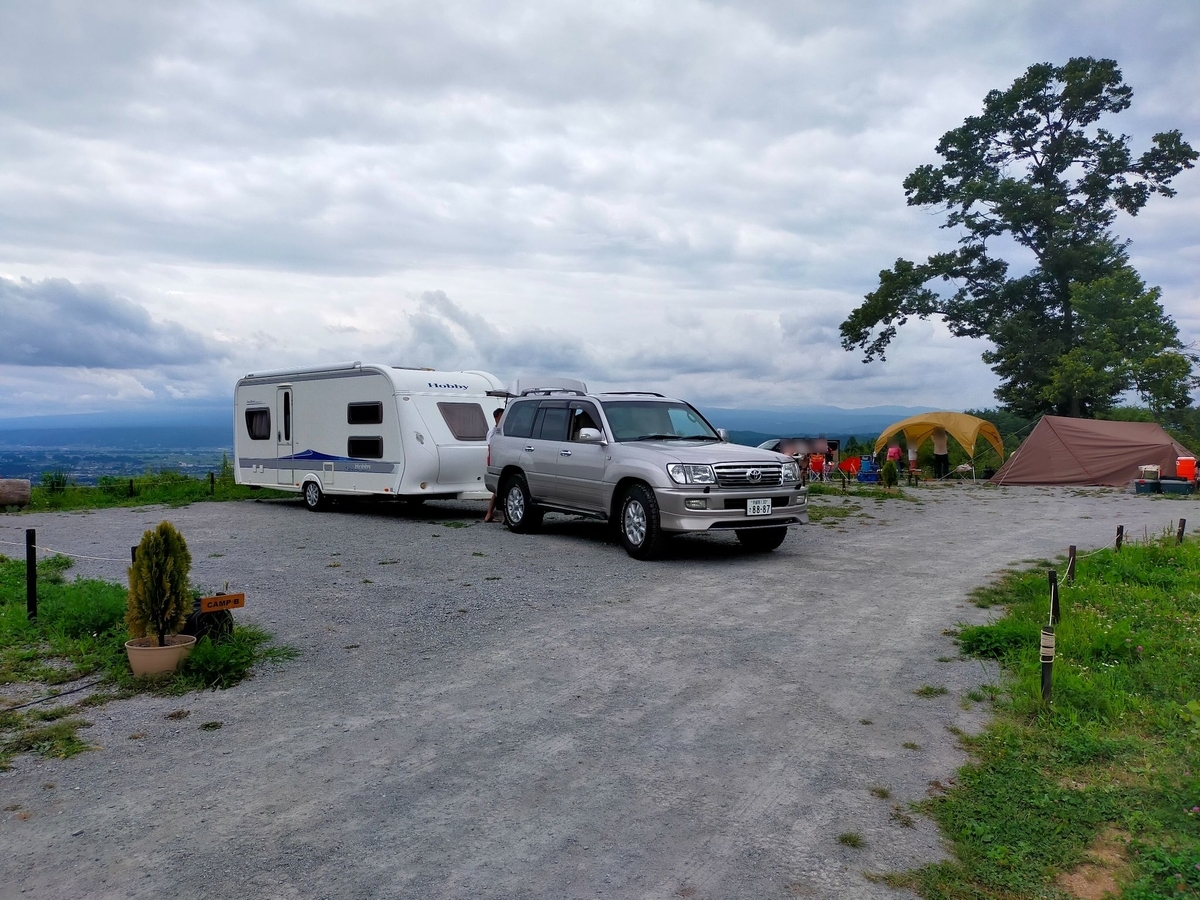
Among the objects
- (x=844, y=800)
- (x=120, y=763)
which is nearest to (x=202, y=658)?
(x=120, y=763)

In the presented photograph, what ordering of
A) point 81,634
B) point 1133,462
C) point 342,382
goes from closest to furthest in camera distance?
point 81,634
point 342,382
point 1133,462

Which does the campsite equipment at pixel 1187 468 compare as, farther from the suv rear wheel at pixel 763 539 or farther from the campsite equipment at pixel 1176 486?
the suv rear wheel at pixel 763 539

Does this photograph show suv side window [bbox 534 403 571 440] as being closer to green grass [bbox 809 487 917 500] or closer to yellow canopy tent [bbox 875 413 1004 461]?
green grass [bbox 809 487 917 500]

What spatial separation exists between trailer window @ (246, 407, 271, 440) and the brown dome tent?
18392 mm

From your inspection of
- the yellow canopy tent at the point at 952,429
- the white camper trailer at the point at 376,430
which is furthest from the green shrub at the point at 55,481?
the yellow canopy tent at the point at 952,429

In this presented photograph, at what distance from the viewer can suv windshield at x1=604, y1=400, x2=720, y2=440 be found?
11.3m

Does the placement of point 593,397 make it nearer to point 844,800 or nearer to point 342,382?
point 342,382

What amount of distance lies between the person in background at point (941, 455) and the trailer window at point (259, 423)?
1842cm

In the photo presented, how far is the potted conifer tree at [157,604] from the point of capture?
18.3 ft

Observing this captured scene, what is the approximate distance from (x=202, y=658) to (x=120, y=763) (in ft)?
4.59

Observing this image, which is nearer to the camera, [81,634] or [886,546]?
[81,634]

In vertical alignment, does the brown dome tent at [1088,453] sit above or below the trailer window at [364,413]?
below

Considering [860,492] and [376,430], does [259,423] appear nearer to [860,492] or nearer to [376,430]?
[376,430]

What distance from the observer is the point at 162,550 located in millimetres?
A: 5664
